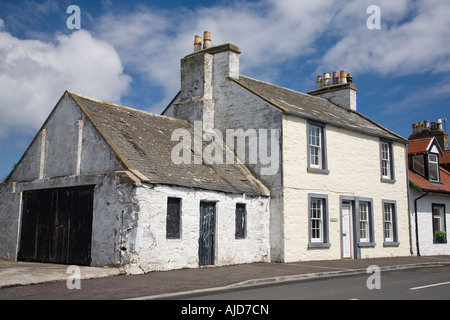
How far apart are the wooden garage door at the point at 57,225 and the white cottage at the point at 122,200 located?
33mm

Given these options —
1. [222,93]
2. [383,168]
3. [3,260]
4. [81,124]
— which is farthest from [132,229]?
[383,168]

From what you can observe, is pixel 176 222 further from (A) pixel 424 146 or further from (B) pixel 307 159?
(A) pixel 424 146

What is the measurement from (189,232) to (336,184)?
753cm

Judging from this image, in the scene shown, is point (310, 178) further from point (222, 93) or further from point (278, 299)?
point (278, 299)

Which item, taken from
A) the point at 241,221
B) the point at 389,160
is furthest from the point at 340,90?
the point at 241,221

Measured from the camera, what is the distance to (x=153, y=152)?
15.7 metres

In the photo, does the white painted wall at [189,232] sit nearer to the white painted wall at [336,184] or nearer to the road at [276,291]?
the white painted wall at [336,184]

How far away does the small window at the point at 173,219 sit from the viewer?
14.2 m

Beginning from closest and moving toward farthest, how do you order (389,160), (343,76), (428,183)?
(389,160), (428,183), (343,76)

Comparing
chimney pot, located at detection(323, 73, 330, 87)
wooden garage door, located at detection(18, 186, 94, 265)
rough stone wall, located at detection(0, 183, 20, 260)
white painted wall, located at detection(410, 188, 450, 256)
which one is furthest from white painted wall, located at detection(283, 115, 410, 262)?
rough stone wall, located at detection(0, 183, 20, 260)

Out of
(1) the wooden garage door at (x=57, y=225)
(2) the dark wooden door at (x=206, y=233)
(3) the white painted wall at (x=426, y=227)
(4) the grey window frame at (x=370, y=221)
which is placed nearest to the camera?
(1) the wooden garage door at (x=57, y=225)

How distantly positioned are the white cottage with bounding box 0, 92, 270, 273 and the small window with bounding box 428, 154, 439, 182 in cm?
1224

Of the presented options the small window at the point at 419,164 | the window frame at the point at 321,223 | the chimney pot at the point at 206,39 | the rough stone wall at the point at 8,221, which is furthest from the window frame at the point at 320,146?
the rough stone wall at the point at 8,221

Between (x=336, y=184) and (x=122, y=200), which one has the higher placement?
(x=336, y=184)
